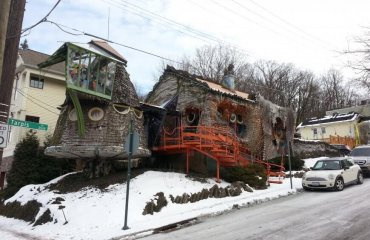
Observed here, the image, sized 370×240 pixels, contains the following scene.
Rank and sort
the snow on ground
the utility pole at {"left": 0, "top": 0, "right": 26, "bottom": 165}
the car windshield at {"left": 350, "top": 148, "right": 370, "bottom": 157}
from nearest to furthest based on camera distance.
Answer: the utility pole at {"left": 0, "top": 0, "right": 26, "bottom": 165} < the snow on ground < the car windshield at {"left": 350, "top": 148, "right": 370, "bottom": 157}

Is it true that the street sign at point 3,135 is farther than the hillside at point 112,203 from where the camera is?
No

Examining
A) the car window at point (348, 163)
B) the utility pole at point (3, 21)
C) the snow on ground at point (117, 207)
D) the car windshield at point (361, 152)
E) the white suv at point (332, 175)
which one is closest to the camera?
the utility pole at point (3, 21)

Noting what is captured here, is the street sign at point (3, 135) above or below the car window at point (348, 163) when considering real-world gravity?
above

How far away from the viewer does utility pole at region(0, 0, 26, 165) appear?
771 cm

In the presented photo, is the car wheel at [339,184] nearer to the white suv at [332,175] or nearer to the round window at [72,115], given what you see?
the white suv at [332,175]

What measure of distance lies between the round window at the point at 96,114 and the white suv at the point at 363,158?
584 inches

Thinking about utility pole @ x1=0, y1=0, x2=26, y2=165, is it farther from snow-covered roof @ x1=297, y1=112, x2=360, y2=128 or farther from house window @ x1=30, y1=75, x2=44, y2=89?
snow-covered roof @ x1=297, y1=112, x2=360, y2=128

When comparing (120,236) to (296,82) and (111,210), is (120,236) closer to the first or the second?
(111,210)

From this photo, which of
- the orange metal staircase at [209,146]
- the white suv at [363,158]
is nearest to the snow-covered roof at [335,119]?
the white suv at [363,158]

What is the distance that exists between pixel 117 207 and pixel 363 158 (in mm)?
16291

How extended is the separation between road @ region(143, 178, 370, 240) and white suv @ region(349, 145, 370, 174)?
749 centimetres

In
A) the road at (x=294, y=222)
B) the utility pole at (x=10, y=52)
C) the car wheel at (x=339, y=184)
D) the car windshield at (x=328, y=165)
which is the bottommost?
the road at (x=294, y=222)

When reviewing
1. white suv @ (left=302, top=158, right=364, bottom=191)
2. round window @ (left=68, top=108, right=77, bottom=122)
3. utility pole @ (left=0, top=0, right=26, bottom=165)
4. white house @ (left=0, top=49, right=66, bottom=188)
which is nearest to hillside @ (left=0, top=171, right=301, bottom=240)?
white suv @ (left=302, top=158, right=364, bottom=191)

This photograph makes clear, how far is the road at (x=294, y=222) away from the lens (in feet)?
35.0
